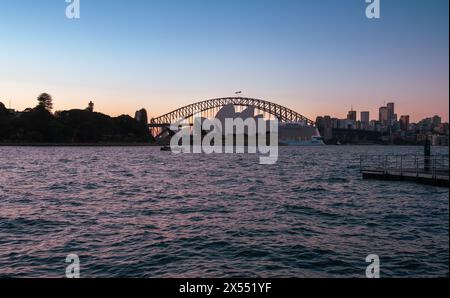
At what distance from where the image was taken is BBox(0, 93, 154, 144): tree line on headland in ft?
503

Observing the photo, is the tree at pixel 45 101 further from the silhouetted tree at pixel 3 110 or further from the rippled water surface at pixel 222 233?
the rippled water surface at pixel 222 233

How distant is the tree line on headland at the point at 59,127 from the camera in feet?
503

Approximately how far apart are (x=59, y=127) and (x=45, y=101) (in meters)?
18.6

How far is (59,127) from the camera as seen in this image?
15775cm

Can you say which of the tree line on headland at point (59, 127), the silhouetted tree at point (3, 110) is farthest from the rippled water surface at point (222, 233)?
the silhouetted tree at point (3, 110)

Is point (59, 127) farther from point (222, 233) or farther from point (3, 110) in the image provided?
point (222, 233)

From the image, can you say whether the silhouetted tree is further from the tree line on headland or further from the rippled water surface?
the rippled water surface

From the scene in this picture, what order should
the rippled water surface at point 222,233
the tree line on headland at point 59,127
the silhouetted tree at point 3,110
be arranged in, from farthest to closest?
the silhouetted tree at point 3,110 → the tree line on headland at point 59,127 → the rippled water surface at point 222,233

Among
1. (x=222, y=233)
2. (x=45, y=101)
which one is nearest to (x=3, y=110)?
(x=45, y=101)

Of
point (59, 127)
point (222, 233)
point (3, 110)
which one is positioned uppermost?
point (3, 110)

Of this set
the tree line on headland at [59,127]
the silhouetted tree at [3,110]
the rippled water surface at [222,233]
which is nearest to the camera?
the rippled water surface at [222,233]

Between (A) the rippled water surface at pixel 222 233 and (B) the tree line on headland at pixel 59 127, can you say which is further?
(B) the tree line on headland at pixel 59 127

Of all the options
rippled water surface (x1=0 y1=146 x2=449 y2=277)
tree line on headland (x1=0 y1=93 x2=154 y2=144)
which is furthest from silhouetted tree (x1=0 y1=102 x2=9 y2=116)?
rippled water surface (x1=0 y1=146 x2=449 y2=277)
